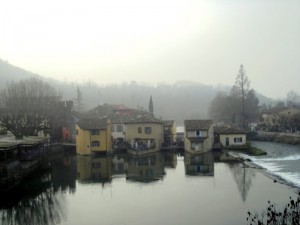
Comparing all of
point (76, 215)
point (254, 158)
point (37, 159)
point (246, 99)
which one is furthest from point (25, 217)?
point (246, 99)

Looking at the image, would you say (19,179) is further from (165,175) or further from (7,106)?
(7,106)

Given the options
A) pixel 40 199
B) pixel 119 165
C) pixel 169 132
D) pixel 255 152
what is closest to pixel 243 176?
pixel 119 165

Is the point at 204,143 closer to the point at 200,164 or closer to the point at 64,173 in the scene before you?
the point at 200,164

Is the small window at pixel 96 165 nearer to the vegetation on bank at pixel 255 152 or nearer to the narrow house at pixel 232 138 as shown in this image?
the vegetation on bank at pixel 255 152

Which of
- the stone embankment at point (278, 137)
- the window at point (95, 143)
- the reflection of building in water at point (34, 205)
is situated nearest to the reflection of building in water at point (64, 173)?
the reflection of building in water at point (34, 205)

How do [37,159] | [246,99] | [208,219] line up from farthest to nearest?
1. [246,99]
2. [37,159]
3. [208,219]

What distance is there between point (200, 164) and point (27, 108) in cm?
2486

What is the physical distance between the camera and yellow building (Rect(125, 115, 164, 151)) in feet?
176

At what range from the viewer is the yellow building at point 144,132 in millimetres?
53531

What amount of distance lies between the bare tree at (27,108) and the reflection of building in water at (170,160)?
59.1 ft

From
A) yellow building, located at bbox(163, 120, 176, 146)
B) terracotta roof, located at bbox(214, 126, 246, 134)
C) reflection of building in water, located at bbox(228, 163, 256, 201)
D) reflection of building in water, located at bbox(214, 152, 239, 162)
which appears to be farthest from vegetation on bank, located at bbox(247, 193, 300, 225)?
yellow building, located at bbox(163, 120, 176, 146)

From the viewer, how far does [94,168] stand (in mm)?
40875

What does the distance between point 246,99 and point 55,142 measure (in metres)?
46.7

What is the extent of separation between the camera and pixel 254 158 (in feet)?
145
